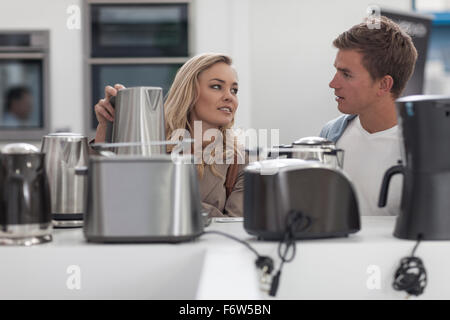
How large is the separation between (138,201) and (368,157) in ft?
3.81

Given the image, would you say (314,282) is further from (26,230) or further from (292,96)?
(292,96)

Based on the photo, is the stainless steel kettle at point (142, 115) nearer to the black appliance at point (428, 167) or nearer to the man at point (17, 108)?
the black appliance at point (428, 167)

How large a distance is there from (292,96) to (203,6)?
0.70 m

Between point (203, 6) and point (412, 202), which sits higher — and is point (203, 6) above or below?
above

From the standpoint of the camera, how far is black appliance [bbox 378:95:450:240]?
0.97m

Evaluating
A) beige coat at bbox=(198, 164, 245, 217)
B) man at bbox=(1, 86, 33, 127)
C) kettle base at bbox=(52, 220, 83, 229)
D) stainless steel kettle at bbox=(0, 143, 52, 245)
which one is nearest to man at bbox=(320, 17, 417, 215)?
beige coat at bbox=(198, 164, 245, 217)

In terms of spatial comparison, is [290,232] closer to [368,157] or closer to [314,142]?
[314,142]

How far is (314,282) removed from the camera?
0.96 metres

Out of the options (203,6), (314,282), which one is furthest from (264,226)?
(203,6)

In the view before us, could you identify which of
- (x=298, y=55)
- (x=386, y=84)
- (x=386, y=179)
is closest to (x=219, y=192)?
(x=386, y=84)
